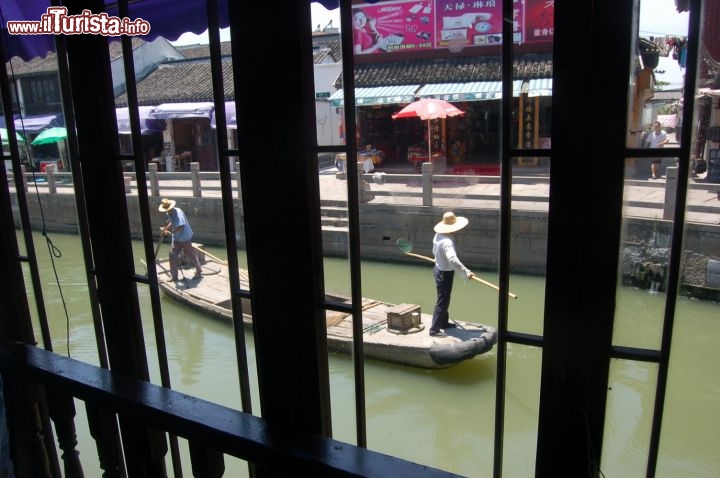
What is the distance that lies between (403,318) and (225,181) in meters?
3.42

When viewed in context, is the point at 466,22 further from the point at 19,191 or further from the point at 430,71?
the point at 19,191

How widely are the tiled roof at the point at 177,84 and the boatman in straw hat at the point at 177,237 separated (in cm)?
536

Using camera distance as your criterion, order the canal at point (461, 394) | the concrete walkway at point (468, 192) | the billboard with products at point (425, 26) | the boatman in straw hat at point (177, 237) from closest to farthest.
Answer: the canal at point (461, 394) → the concrete walkway at point (468, 192) → the boatman in straw hat at point (177, 237) → the billboard with products at point (425, 26)

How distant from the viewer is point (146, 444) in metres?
1.10

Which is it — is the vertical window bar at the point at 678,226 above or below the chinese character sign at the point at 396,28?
below

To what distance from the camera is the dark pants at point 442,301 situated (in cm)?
424

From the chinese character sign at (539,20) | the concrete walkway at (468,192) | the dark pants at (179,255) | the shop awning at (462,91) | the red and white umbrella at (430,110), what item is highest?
the shop awning at (462,91)

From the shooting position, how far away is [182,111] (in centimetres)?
959

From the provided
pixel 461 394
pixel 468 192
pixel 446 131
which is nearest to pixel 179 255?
pixel 461 394

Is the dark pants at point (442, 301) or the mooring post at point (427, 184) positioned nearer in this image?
the dark pants at point (442, 301)

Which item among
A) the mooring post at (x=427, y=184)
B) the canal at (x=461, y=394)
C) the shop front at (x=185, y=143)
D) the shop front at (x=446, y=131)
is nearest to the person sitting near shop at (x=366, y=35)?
the shop front at (x=446, y=131)

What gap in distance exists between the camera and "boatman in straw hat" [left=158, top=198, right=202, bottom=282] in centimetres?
555

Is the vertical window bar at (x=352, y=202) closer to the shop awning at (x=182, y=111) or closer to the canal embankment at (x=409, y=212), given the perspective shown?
the canal embankment at (x=409, y=212)

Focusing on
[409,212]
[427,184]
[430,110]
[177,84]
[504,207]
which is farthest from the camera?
[177,84]
